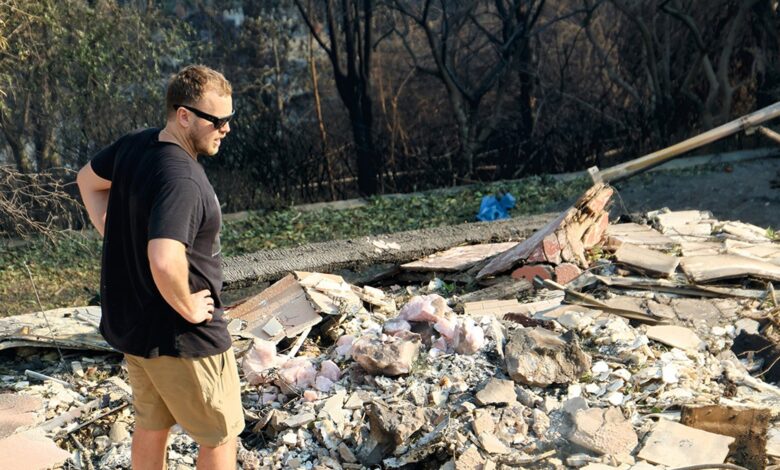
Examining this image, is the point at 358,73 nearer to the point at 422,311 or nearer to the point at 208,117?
the point at 422,311

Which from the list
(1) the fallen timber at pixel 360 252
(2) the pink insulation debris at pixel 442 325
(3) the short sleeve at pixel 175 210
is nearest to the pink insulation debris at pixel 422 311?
(2) the pink insulation debris at pixel 442 325

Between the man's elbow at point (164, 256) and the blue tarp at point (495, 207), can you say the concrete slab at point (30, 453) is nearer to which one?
the man's elbow at point (164, 256)

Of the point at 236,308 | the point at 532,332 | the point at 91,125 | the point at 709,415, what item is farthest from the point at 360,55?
the point at 709,415

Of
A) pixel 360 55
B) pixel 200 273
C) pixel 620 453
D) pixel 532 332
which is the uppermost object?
pixel 360 55

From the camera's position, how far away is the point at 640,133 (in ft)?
42.0

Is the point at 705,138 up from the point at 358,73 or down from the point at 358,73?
down

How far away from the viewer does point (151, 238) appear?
112 inches

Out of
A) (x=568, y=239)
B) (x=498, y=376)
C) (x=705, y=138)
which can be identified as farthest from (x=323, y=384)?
(x=705, y=138)

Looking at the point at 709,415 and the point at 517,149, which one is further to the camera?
the point at 517,149

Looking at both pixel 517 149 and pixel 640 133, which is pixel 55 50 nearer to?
pixel 517 149

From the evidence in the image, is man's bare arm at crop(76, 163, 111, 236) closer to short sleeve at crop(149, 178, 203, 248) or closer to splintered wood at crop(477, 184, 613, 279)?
short sleeve at crop(149, 178, 203, 248)

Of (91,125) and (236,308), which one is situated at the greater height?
(91,125)

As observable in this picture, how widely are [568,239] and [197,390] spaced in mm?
3927

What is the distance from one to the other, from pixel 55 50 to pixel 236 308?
19.5ft
